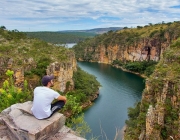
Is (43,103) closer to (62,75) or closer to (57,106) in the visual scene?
(57,106)

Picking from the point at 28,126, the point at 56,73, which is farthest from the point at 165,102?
the point at 28,126

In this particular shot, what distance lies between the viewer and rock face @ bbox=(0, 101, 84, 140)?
4125mm

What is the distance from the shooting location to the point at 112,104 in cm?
2806

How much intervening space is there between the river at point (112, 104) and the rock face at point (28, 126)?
12027 millimetres

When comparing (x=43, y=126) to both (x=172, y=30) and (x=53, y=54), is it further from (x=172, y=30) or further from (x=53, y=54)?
(x=172, y=30)

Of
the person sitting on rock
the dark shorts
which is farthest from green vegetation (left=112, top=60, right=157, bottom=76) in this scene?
the person sitting on rock

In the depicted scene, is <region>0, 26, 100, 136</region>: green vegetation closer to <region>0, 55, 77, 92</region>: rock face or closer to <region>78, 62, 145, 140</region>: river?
<region>0, 55, 77, 92</region>: rock face

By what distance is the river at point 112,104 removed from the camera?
2114 cm

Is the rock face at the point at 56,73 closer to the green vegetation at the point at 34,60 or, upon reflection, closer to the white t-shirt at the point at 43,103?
the green vegetation at the point at 34,60

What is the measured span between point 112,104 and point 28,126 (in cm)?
2433

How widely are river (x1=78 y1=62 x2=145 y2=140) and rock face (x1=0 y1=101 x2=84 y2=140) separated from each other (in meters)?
12.0

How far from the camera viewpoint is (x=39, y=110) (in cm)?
435

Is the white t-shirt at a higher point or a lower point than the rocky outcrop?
higher

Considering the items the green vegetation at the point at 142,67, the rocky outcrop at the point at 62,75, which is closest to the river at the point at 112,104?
the rocky outcrop at the point at 62,75
